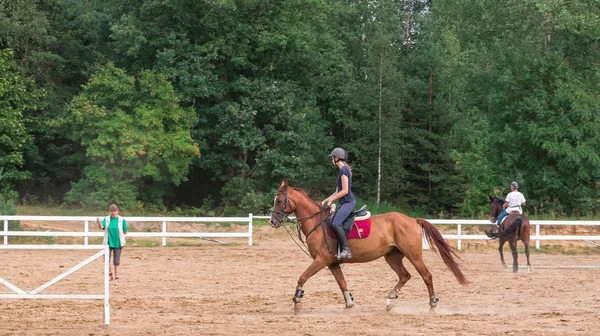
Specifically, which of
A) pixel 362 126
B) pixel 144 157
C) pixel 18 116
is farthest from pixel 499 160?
pixel 18 116

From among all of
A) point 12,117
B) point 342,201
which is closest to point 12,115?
point 12,117

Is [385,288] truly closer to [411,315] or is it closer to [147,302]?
[411,315]

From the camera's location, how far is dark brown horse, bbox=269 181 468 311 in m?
14.9

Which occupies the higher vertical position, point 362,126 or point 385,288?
point 362,126

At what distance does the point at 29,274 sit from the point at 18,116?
26.0m

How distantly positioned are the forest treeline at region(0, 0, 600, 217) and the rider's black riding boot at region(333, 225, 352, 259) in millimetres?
27233

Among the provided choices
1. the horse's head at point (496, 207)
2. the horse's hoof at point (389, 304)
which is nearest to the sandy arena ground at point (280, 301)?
the horse's hoof at point (389, 304)

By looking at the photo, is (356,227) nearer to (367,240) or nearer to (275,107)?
(367,240)

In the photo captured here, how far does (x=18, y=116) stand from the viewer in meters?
44.8

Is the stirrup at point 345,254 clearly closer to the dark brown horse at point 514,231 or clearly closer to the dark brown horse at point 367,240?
the dark brown horse at point 367,240

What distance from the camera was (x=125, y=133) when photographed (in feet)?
140

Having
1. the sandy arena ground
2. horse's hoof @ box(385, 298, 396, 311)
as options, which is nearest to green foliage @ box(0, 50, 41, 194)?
the sandy arena ground

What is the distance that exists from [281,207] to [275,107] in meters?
30.5

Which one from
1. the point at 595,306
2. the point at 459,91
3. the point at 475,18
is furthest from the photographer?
the point at 459,91
